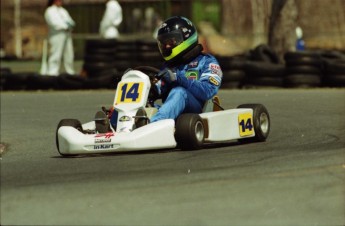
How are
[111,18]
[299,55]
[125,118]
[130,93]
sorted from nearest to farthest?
[125,118] < [130,93] < [299,55] < [111,18]

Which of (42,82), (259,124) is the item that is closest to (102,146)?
(259,124)

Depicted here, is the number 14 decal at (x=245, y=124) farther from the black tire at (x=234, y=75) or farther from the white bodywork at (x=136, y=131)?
the black tire at (x=234, y=75)

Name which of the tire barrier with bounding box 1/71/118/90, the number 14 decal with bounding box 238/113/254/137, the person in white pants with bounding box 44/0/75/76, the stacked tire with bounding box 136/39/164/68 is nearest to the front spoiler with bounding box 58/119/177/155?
the number 14 decal with bounding box 238/113/254/137

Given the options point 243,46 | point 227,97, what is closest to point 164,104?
point 227,97

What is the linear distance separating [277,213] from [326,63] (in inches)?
386

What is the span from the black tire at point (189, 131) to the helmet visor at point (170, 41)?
889 millimetres

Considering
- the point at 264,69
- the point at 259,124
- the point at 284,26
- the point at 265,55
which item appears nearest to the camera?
the point at 259,124

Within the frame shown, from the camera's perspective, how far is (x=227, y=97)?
47.4ft

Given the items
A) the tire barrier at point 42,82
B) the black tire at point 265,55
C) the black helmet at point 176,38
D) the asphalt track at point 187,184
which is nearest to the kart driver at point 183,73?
the black helmet at point 176,38

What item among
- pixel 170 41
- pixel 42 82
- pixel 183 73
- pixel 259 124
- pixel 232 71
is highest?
pixel 170 41

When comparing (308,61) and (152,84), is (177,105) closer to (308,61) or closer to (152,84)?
(152,84)

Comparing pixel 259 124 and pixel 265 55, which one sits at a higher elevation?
pixel 259 124

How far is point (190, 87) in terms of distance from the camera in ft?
28.2

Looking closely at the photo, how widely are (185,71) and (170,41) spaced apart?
0.91 ft
